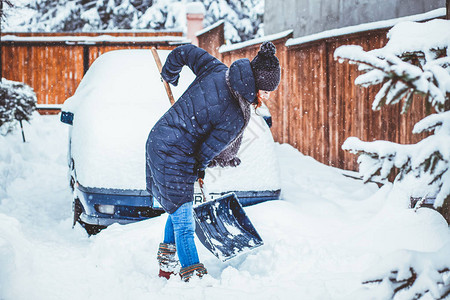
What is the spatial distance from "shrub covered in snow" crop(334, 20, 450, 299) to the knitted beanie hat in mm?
751

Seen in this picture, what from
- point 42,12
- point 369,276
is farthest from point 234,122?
point 42,12

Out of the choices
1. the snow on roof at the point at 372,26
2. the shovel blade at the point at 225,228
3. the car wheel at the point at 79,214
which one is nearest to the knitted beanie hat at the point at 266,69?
the shovel blade at the point at 225,228

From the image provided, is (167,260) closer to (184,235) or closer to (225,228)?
(184,235)

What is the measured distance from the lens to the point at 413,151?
58.4 inches

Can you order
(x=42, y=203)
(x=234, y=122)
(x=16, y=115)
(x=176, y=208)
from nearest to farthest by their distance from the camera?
(x=234, y=122) < (x=176, y=208) < (x=42, y=203) < (x=16, y=115)

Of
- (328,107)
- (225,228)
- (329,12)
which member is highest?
(329,12)

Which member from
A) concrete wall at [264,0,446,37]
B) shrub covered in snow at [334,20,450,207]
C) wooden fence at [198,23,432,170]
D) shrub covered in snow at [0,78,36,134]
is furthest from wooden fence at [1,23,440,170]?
shrub covered in snow at [0,78,36,134]

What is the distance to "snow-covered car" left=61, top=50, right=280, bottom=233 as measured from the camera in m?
3.25

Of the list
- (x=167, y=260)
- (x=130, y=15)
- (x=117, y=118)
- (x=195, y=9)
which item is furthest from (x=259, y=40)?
(x=130, y=15)

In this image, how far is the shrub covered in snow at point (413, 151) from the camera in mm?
1316

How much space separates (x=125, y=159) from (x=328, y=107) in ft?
12.7

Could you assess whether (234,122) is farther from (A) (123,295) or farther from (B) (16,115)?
(B) (16,115)

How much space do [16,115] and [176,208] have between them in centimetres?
570

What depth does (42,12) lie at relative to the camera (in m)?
19.5
